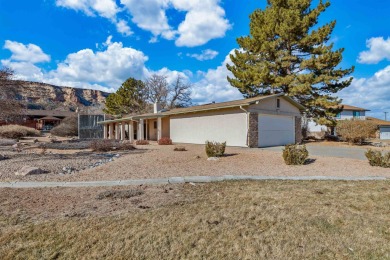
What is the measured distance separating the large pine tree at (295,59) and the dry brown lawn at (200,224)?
18.7 metres

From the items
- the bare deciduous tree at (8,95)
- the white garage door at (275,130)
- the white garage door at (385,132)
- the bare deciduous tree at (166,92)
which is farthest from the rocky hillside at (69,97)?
the white garage door at (385,132)

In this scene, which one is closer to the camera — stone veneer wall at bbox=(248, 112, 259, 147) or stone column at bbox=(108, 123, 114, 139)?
stone veneer wall at bbox=(248, 112, 259, 147)

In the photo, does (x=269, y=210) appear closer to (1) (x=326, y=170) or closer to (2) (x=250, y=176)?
(2) (x=250, y=176)

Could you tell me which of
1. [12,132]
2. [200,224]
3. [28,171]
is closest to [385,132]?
[200,224]

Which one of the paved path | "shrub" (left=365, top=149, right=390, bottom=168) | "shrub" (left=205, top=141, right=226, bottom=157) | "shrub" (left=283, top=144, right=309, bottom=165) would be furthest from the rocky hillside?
"shrub" (left=365, top=149, right=390, bottom=168)

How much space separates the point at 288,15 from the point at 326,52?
468 cm

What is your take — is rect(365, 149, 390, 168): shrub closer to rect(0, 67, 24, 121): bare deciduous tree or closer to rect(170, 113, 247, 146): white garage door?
rect(170, 113, 247, 146): white garage door

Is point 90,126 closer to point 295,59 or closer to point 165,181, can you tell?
point 295,59

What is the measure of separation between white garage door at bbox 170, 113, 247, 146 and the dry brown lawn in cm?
1096

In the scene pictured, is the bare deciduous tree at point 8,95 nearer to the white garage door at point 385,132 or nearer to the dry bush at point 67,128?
the dry bush at point 67,128

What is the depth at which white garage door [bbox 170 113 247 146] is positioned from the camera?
52.9 feet

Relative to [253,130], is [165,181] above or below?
below

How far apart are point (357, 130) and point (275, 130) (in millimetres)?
6183

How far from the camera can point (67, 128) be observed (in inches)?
1300
